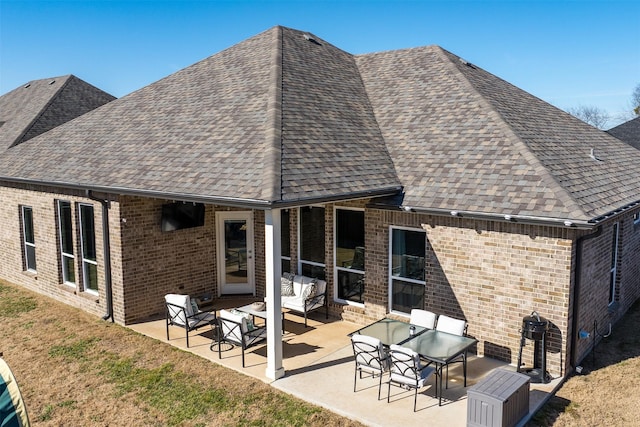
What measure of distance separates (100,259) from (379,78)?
937 cm

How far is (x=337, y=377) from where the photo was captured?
27.9 ft

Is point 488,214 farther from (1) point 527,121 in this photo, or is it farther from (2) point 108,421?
(2) point 108,421

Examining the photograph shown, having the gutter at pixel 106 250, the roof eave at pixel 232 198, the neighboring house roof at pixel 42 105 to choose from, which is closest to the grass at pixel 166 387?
the gutter at pixel 106 250

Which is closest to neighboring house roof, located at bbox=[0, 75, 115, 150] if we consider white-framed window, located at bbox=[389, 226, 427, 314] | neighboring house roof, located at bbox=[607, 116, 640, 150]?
white-framed window, located at bbox=[389, 226, 427, 314]

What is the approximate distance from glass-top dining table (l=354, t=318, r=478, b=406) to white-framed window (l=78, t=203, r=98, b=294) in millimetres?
7414

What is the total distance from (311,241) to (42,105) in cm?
1686

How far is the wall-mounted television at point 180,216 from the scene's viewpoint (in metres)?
11.7

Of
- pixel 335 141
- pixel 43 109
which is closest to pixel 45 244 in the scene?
pixel 335 141

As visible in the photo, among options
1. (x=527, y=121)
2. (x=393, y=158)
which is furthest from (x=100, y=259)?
(x=527, y=121)

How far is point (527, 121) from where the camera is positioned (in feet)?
40.7

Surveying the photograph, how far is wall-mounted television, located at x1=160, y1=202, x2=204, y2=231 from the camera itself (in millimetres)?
11703

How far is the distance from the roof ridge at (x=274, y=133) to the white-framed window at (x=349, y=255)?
7.77ft

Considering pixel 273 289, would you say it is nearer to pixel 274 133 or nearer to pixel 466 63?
pixel 274 133

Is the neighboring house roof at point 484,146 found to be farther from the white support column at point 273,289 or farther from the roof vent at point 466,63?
the white support column at point 273,289
